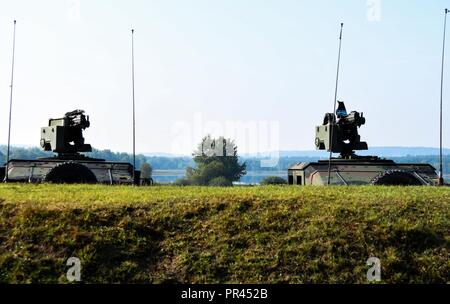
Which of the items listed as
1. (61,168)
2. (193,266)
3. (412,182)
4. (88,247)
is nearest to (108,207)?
(88,247)

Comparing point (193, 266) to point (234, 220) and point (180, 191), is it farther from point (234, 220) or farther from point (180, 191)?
point (180, 191)

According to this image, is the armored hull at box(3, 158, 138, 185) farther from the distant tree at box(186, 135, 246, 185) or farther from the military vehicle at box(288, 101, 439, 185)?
the distant tree at box(186, 135, 246, 185)

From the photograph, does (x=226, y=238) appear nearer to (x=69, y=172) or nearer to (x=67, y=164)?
(x=69, y=172)

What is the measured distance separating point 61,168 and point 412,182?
10.8 m

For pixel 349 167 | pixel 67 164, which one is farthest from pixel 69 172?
pixel 349 167

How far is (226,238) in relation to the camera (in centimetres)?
1091

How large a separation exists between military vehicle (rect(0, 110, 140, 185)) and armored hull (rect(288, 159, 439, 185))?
570 centimetres

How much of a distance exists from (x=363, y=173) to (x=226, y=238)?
1189 centimetres

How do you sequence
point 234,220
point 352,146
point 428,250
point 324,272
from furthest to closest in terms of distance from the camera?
point 352,146 → point 234,220 → point 428,250 → point 324,272

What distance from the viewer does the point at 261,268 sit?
10031mm

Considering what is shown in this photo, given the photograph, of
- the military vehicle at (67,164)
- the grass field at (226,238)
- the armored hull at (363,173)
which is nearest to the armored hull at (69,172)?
the military vehicle at (67,164)

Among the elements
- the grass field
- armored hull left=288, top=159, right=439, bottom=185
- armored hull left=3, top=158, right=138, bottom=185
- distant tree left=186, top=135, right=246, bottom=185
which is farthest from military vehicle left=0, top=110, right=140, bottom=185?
distant tree left=186, top=135, right=246, bottom=185

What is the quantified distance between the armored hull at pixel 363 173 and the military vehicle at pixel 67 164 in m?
5.70
